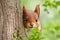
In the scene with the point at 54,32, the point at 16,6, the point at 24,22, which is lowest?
the point at 54,32

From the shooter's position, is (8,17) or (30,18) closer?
(8,17)

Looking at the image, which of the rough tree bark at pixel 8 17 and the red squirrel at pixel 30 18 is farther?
the red squirrel at pixel 30 18

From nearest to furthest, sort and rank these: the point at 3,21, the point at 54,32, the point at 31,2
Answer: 1. the point at 3,21
2. the point at 54,32
3. the point at 31,2

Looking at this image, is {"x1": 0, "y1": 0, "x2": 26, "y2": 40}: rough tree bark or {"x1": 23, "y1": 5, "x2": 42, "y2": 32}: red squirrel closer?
{"x1": 0, "y1": 0, "x2": 26, "y2": 40}: rough tree bark

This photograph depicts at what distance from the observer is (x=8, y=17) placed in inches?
91.2

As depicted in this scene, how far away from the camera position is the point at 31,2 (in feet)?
12.7

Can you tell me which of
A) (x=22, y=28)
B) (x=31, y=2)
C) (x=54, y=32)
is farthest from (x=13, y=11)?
(x=31, y=2)

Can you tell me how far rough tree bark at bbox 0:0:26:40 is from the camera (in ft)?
7.52

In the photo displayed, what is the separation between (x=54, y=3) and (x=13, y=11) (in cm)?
47

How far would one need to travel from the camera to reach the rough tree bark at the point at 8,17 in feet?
7.52

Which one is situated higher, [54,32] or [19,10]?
[19,10]

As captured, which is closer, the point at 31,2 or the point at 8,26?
the point at 8,26

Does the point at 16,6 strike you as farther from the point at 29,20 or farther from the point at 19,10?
the point at 29,20

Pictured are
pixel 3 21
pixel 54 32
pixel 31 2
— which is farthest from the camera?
pixel 31 2
